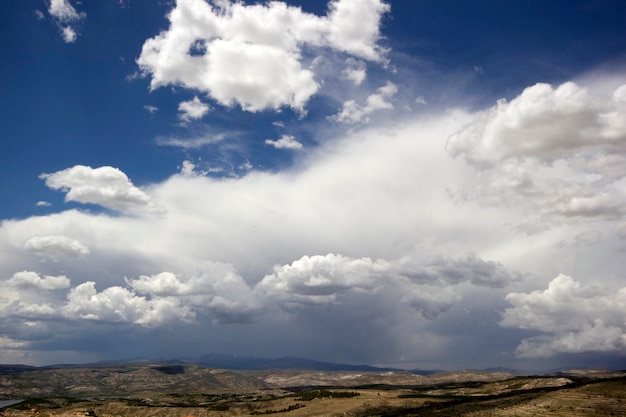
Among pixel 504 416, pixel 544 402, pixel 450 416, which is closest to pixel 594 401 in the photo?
pixel 544 402

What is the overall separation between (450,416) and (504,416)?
18844 mm

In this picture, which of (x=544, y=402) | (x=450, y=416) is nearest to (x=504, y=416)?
(x=450, y=416)

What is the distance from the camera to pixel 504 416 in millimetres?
168750

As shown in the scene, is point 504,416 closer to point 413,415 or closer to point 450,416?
point 450,416

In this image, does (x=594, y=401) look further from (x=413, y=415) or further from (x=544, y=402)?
(x=413, y=415)

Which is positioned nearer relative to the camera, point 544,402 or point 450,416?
point 450,416

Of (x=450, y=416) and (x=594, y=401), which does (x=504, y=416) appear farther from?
(x=594, y=401)

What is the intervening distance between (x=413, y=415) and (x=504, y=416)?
127 feet

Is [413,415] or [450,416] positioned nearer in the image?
[450,416]

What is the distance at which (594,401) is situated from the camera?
185375 mm

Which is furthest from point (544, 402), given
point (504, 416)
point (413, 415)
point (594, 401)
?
point (413, 415)

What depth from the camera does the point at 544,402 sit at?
195 metres

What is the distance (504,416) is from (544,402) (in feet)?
123

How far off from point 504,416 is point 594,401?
43711 millimetres
